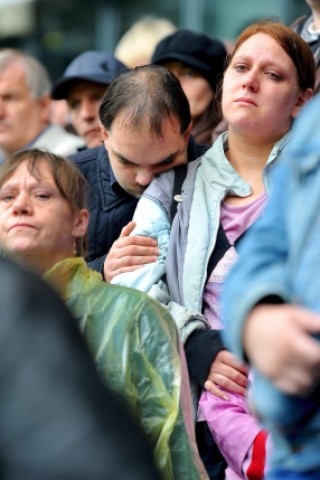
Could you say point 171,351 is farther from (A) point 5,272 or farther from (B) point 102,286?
(A) point 5,272

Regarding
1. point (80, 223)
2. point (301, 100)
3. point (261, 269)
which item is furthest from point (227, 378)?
point (261, 269)

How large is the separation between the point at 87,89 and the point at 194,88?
0.76 m

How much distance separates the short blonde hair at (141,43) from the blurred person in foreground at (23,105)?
0.47m

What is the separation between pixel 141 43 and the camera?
677 centimetres

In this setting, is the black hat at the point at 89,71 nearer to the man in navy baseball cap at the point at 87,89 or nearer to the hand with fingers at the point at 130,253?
the man in navy baseball cap at the point at 87,89

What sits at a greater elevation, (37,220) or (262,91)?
(262,91)

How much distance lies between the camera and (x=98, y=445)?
1614 millimetres

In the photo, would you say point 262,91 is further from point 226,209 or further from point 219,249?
point 219,249

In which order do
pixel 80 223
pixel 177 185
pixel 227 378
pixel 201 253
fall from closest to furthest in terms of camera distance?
pixel 227 378 < pixel 201 253 < pixel 80 223 < pixel 177 185

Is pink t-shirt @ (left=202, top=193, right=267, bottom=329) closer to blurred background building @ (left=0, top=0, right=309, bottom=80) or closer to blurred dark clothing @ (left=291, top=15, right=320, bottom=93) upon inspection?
blurred dark clothing @ (left=291, top=15, right=320, bottom=93)

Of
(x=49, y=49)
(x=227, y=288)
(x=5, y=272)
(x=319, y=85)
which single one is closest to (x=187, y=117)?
(x=319, y=85)

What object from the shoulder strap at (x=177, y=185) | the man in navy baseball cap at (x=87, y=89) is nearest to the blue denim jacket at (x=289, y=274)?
the shoulder strap at (x=177, y=185)

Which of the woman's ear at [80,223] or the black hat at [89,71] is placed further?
the black hat at [89,71]

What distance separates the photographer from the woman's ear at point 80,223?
389 cm
